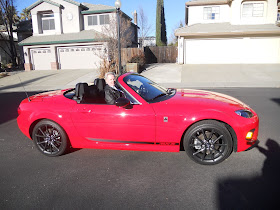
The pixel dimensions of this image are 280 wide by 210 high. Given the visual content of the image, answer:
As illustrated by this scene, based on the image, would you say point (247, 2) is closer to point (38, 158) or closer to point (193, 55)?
point (193, 55)

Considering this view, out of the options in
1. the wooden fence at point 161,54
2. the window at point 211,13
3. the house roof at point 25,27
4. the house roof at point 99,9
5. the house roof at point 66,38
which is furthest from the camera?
the house roof at point 25,27

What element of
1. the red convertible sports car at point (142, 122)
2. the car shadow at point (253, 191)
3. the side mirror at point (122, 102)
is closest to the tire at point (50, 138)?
the red convertible sports car at point (142, 122)

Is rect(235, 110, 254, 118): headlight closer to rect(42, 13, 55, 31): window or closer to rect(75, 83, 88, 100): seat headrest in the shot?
rect(75, 83, 88, 100): seat headrest

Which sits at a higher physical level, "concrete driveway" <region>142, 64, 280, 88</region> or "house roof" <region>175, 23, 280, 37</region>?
"house roof" <region>175, 23, 280, 37</region>

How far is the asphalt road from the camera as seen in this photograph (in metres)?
2.70

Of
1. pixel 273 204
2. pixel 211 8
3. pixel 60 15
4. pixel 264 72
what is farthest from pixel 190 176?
pixel 60 15

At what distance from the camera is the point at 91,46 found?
2342 cm

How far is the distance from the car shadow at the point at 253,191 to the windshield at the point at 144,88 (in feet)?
5.61

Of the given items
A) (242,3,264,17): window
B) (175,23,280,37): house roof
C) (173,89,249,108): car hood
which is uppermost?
(242,3,264,17): window

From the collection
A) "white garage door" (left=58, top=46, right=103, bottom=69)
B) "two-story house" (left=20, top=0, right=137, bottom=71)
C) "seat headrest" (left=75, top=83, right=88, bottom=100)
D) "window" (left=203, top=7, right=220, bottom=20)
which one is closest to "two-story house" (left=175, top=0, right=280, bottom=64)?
"window" (left=203, top=7, right=220, bottom=20)

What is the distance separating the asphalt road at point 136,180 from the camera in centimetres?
270

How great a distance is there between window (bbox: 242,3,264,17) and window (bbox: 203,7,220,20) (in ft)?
8.36

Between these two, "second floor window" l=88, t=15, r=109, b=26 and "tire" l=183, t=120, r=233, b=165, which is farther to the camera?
"second floor window" l=88, t=15, r=109, b=26

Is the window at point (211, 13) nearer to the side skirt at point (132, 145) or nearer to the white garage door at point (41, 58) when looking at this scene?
the white garage door at point (41, 58)
